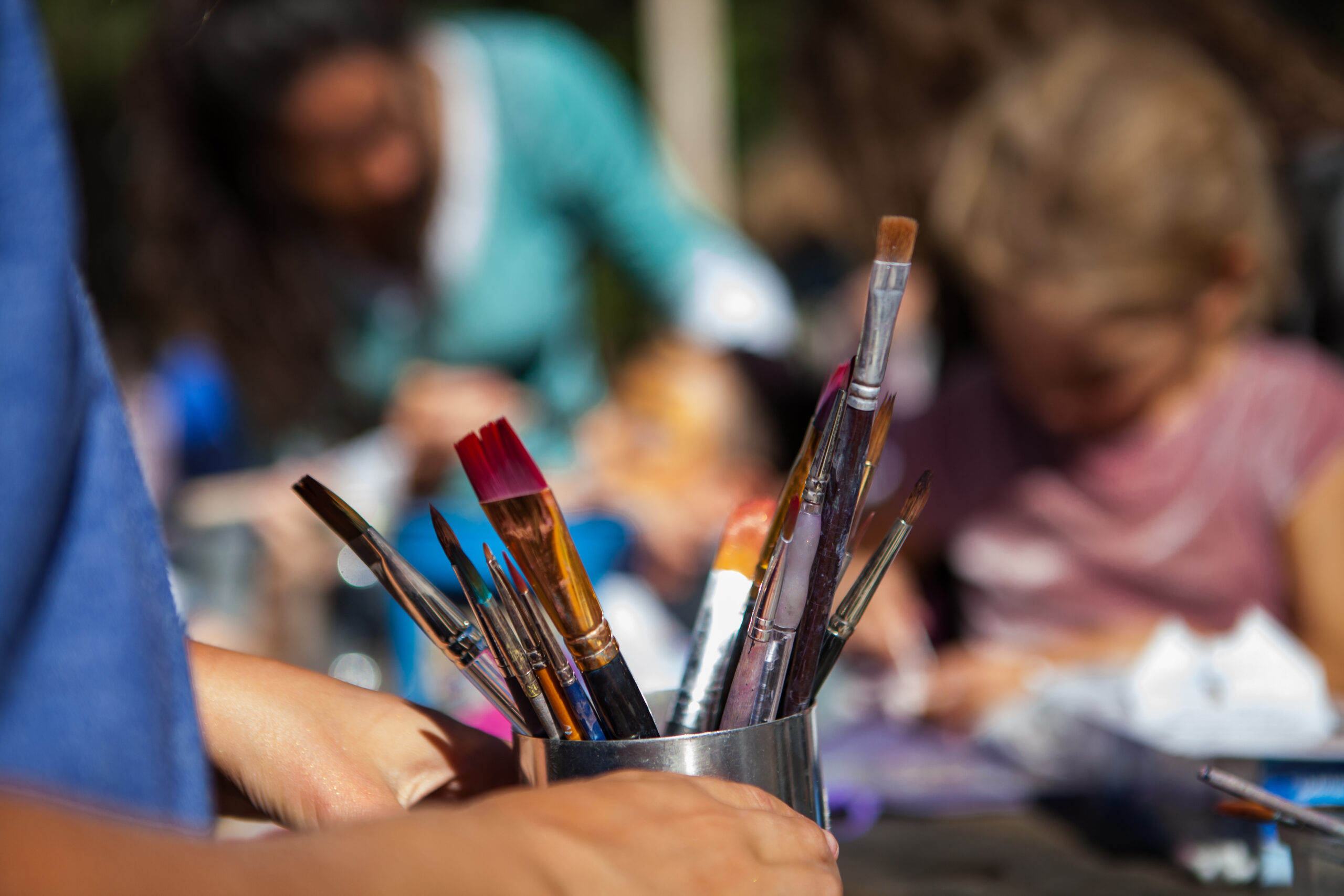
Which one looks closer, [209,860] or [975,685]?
[209,860]

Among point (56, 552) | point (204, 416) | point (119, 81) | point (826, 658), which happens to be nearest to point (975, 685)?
point (826, 658)

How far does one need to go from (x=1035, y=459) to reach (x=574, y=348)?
1.99ft

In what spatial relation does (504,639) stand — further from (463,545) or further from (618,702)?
(463,545)

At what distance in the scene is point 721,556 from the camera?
39 cm

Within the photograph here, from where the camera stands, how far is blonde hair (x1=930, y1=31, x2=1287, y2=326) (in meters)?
0.91

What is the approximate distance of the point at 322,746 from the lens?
38 cm

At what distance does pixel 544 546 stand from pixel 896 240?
0.44 ft

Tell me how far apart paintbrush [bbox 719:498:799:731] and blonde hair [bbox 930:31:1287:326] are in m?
0.67

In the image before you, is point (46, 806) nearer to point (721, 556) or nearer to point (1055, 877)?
point (721, 556)

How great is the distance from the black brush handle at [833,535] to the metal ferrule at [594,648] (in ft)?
0.19

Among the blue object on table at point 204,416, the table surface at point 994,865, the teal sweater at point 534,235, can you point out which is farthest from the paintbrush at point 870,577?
the blue object on table at point 204,416

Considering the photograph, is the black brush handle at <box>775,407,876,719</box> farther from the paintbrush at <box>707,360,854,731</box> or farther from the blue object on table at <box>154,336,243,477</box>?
the blue object on table at <box>154,336,243,477</box>

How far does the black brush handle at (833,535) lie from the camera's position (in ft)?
1.06

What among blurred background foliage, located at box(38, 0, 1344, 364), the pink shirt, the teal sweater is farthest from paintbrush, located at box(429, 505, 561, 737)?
blurred background foliage, located at box(38, 0, 1344, 364)
